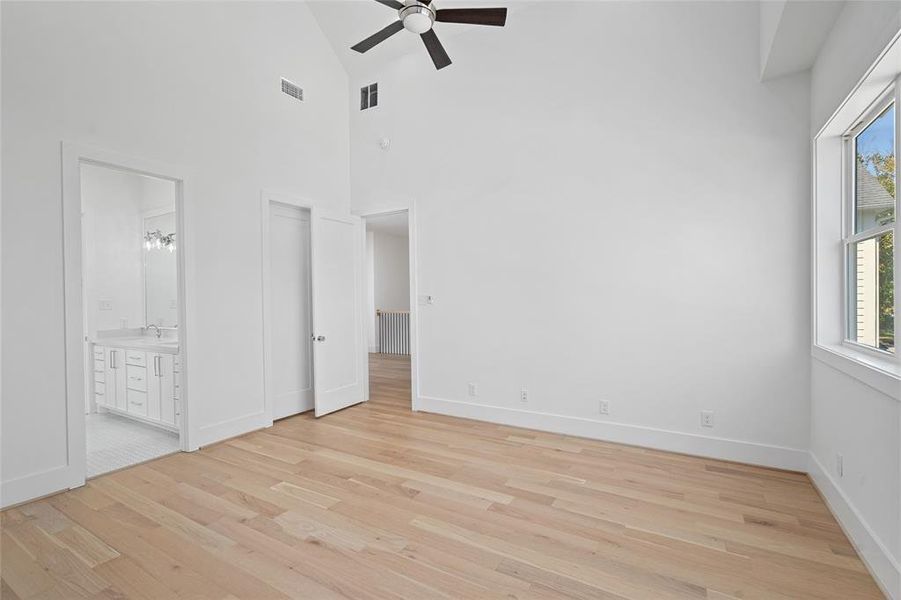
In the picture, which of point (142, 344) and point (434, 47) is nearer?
point (434, 47)

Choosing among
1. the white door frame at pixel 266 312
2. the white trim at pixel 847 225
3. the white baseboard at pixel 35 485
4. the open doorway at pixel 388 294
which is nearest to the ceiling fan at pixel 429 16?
the white trim at pixel 847 225

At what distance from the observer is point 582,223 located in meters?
3.81

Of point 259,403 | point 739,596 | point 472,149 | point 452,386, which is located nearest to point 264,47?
point 472,149

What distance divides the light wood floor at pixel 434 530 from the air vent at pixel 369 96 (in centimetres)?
381

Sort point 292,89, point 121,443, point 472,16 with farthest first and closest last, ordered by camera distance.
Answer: point 292,89 < point 121,443 < point 472,16

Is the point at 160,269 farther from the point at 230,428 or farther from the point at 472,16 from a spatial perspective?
the point at 472,16

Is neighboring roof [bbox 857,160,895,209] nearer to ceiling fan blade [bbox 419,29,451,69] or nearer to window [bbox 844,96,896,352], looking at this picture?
window [bbox 844,96,896,352]

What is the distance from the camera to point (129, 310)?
207 inches

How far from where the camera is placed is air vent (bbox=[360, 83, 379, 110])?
4969mm

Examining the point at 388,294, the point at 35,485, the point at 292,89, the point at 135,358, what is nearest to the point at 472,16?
the point at 292,89

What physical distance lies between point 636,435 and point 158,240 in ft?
18.8

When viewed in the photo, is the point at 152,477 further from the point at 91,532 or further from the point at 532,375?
the point at 532,375

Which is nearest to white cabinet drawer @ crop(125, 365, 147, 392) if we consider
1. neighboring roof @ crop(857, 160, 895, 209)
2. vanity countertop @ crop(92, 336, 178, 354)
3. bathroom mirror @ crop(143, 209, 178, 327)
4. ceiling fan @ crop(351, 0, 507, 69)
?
vanity countertop @ crop(92, 336, 178, 354)

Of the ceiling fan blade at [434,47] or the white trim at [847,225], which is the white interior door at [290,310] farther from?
the white trim at [847,225]
